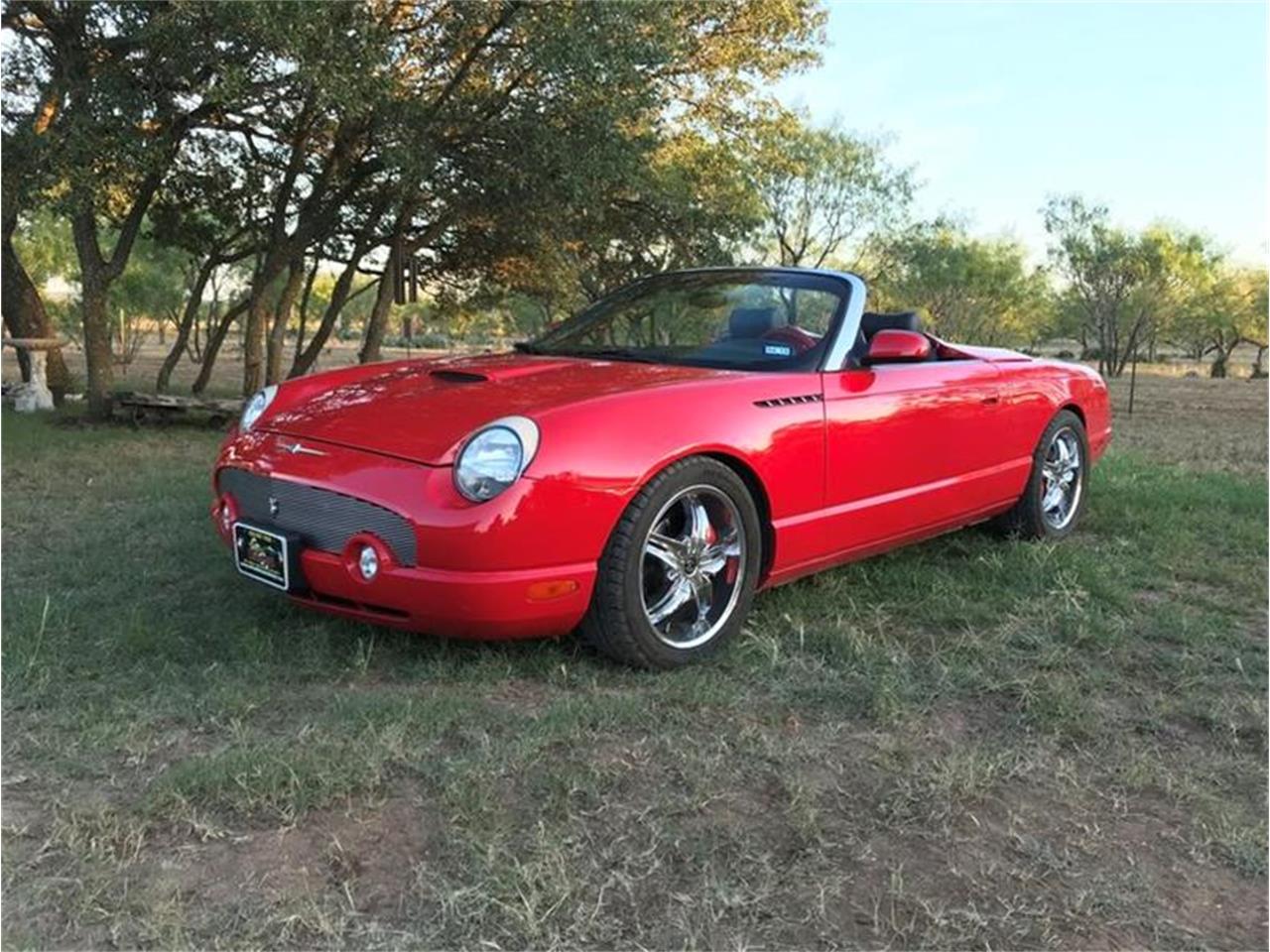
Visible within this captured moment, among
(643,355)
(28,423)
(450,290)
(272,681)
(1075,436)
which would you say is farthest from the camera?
(450,290)

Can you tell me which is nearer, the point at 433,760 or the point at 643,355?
the point at 433,760

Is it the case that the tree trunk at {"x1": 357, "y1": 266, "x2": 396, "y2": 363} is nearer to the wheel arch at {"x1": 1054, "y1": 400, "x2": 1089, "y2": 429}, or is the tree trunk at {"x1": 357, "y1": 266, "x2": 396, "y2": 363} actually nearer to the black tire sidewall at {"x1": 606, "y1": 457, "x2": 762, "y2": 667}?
the wheel arch at {"x1": 1054, "y1": 400, "x2": 1089, "y2": 429}

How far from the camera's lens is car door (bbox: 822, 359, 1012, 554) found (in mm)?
3742

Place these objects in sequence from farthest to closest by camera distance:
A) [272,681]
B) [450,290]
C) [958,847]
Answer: [450,290] → [272,681] → [958,847]

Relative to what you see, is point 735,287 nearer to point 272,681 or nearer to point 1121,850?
point 272,681

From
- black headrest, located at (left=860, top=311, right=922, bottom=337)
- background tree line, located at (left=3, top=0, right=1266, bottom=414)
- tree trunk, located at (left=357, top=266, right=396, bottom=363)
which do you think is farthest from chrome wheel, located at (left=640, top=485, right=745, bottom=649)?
tree trunk, located at (left=357, top=266, right=396, bottom=363)

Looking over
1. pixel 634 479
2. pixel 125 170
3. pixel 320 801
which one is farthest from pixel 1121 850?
pixel 125 170

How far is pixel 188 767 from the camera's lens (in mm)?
2416

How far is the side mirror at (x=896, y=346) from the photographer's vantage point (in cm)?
385

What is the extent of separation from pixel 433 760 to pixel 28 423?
9.22 metres

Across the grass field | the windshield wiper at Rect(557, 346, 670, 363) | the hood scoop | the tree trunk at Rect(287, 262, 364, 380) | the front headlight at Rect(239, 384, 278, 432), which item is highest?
the tree trunk at Rect(287, 262, 364, 380)

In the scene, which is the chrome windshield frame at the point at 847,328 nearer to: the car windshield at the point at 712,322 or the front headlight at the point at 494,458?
the car windshield at the point at 712,322

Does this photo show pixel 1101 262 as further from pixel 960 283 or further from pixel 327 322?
pixel 327 322

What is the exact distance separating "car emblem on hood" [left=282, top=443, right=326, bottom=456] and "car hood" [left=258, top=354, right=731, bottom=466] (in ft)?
0.16
